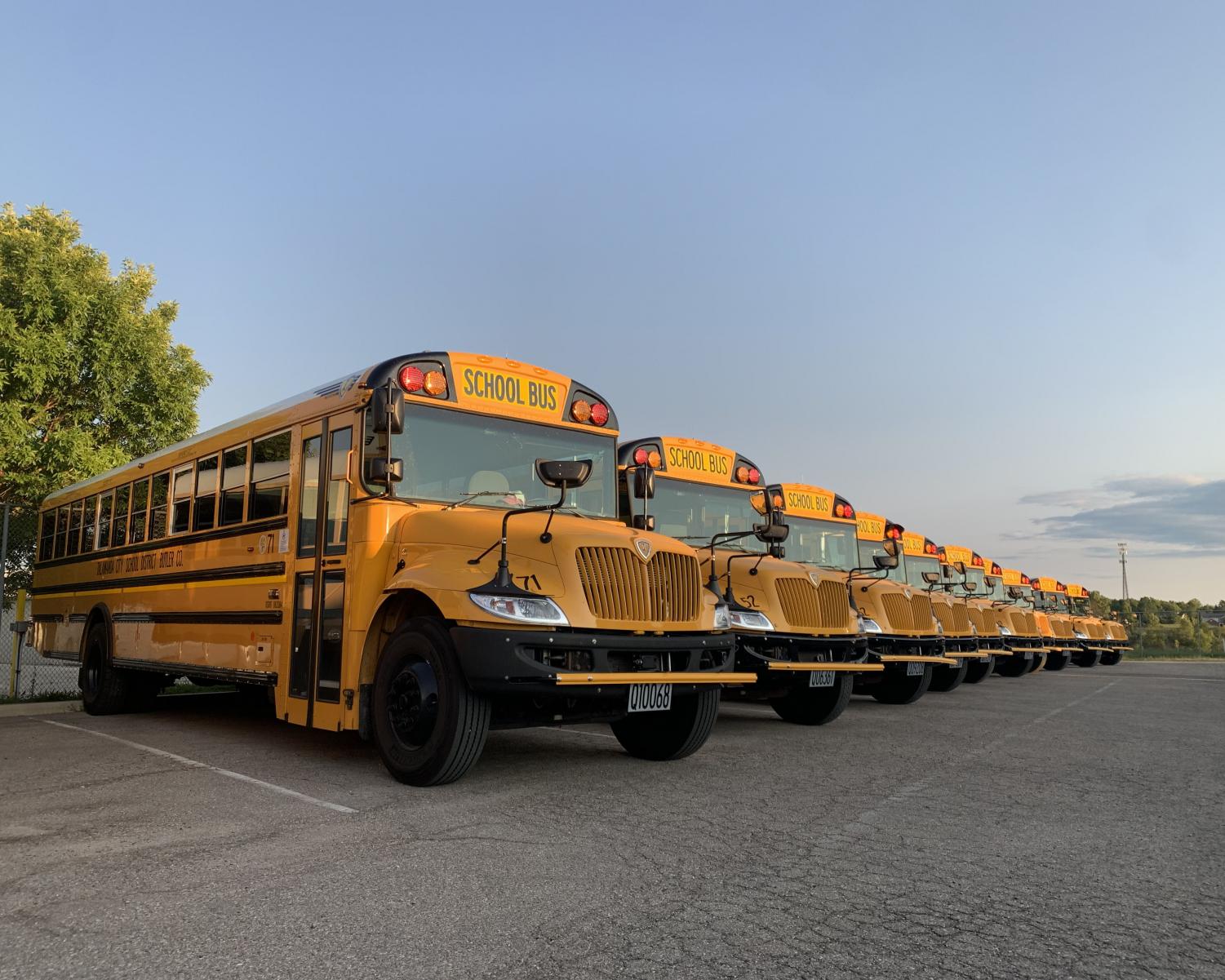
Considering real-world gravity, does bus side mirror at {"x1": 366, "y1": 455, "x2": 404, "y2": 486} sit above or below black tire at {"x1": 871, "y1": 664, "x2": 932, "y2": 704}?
above

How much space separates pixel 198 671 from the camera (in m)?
7.96

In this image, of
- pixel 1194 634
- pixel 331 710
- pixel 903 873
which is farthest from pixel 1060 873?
pixel 1194 634

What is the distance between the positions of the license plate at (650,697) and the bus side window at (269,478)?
308 centimetres

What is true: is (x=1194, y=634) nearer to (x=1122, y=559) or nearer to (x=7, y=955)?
(x=1122, y=559)

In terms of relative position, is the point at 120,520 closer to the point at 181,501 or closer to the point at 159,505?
the point at 159,505

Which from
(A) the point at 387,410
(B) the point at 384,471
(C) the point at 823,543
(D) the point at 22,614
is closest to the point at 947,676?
(C) the point at 823,543

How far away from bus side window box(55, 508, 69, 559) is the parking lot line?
410 centimetres

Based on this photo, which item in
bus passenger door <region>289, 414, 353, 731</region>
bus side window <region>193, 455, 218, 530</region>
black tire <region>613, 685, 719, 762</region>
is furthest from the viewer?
bus side window <region>193, 455, 218, 530</region>

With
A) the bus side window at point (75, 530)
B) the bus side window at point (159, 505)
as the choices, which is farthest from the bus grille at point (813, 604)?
the bus side window at point (75, 530)

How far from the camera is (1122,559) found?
67812 millimetres

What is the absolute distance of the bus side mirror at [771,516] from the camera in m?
7.96

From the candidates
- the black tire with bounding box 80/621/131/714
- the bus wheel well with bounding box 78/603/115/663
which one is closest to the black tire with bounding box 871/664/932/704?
the black tire with bounding box 80/621/131/714

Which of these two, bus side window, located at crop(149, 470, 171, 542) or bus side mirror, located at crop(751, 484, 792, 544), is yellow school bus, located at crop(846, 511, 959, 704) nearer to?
bus side mirror, located at crop(751, 484, 792, 544)

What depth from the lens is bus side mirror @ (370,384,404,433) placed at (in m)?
5.48
